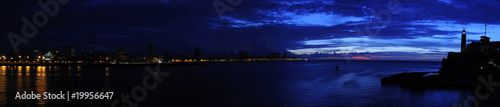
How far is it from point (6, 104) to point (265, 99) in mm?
22195

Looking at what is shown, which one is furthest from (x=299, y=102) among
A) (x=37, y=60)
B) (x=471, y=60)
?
(x=37, y=60)

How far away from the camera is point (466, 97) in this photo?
102 feet

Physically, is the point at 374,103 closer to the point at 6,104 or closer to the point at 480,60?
the point at 6,104

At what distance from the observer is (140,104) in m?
25.9

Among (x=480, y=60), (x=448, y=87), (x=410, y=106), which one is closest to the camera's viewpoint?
(x=410, y=106)

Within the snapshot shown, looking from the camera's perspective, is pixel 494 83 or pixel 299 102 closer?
pixel 299 102

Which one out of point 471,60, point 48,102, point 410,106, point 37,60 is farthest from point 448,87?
point 37,60

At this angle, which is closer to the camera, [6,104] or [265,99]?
[6,104]

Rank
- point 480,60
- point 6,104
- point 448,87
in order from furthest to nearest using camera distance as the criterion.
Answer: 1. point 480,60
2. point 448,87
3. point 6,104

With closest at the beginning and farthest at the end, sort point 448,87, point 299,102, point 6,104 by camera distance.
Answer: point 6,104 < point 299,102 < point 448,87

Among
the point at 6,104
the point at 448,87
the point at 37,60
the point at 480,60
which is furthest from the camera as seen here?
the point at 37,60

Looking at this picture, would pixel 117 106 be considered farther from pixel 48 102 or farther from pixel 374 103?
pixel 374 103

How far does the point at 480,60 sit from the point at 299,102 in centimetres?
5334

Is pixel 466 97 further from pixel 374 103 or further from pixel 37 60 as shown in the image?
pixel 37 60
